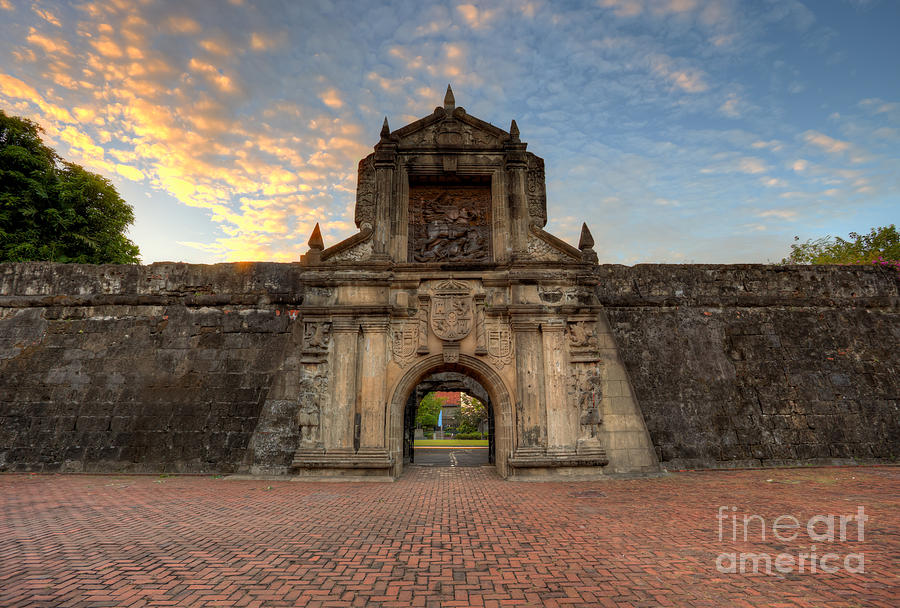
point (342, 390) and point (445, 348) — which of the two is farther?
point (445, 348)

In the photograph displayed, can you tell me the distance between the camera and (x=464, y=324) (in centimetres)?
1141

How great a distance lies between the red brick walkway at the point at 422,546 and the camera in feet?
12.6

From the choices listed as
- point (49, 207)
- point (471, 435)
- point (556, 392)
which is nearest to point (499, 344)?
point (556, 392)

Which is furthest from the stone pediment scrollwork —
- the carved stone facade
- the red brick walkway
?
the red brick walkway

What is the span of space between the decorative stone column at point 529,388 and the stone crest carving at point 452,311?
4.36 ft

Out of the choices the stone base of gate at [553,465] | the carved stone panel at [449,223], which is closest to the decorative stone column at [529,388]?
the stone base of gate at [553,465]

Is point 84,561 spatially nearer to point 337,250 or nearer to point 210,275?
point 337,250

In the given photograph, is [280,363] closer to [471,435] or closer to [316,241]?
[316,241]

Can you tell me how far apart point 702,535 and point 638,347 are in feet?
27.6

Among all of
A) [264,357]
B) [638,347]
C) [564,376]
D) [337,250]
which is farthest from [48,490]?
[638,347]

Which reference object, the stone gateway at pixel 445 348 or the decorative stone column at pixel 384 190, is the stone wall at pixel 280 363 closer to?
the stone gateway at pixel 445 348

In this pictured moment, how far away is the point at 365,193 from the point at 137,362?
8.68 meters

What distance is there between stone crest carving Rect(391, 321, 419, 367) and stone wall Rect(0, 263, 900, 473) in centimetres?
213

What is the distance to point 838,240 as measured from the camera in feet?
90.1
